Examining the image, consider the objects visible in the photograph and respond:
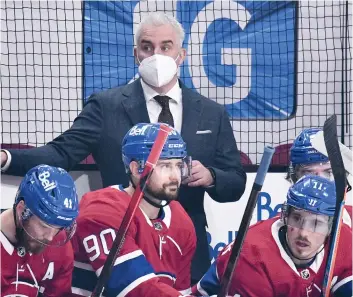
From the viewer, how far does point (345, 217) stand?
129 inches

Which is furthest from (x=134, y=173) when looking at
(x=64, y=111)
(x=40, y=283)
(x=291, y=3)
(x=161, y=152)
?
(x=291, y=3)

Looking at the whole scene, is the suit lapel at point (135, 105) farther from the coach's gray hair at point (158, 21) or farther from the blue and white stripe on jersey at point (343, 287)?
the blue and white stripe on jersey at point (343, 287)

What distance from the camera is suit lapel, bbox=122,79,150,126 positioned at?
333cm

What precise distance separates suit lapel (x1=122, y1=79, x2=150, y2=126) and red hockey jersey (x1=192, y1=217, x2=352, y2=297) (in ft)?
1.82

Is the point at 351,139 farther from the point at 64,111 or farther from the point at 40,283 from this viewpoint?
the point at 40,283

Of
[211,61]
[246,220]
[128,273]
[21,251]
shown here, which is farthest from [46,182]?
[211,61]

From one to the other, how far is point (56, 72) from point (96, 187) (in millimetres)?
1086

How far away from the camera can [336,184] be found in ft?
8.66

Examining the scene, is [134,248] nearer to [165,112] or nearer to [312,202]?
[312,202]

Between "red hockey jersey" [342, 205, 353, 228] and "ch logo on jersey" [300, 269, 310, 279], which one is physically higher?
"red hockey jersey" [342, 205, 353, 228]

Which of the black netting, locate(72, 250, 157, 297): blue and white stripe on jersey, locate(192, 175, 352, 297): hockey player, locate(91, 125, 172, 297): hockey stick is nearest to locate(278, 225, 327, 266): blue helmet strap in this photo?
locate(192, 175, 352, 297): hockey player

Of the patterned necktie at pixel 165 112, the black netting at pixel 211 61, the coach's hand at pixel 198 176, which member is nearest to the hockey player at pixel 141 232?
the coach's hand at pixel 198 176

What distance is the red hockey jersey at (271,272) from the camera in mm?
2953

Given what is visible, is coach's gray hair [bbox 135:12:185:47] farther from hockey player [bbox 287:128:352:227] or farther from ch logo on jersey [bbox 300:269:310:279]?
ch logo on jersey [bbox 300:269:310:279]
